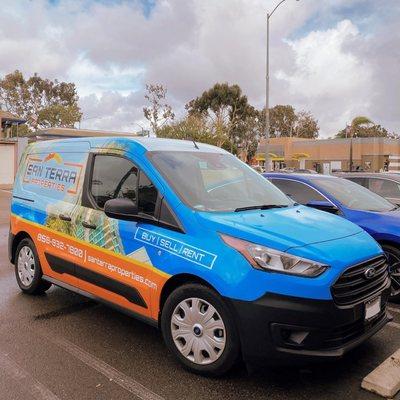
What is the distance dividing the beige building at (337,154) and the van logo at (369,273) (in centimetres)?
4879

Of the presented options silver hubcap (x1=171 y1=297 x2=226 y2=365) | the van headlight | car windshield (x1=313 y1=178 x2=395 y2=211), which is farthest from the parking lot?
car windshield (x1=313 y1=178 x2=395 y2=211)

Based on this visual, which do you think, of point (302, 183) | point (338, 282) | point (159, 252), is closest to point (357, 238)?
point (338, 282)

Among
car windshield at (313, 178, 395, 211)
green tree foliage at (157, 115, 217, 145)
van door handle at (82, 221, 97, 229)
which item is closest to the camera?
van door handle at (82, 221, 97, 229)

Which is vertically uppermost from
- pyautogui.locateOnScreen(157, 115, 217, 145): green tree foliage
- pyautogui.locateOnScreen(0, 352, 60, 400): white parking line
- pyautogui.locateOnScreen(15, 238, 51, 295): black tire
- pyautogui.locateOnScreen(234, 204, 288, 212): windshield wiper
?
pyautogui.locateOnScreen(157, 115, 217, 145): green tree foliage

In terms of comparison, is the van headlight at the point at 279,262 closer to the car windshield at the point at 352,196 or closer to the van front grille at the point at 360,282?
the van front grille at the point at 360,282

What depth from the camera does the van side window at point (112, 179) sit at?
13.9ft

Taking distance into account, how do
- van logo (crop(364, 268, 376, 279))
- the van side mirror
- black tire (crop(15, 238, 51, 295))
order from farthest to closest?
black tire (crop(15, 238, 51, 295))
the van side mirror
van logo (crop(364, 268, 376, 279))

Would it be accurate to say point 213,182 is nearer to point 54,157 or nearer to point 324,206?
point 54,157

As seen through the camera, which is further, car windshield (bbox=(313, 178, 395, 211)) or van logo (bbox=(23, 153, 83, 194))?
car windshield (bbox=(313, 178, 395, 211))

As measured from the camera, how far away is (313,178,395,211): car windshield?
6.16 metres

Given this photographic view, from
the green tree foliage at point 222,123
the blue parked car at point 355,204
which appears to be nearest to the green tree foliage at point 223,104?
the green tree foliage at point 222,123

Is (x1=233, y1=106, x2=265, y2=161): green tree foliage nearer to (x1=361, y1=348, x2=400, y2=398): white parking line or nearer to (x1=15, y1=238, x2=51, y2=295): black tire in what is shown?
(x1=15, y1=238, x2=51, y2=295): black tire

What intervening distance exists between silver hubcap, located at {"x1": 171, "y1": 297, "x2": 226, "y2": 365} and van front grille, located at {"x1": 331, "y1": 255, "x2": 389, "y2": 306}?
0.86 metres

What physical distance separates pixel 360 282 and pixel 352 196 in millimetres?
3173
